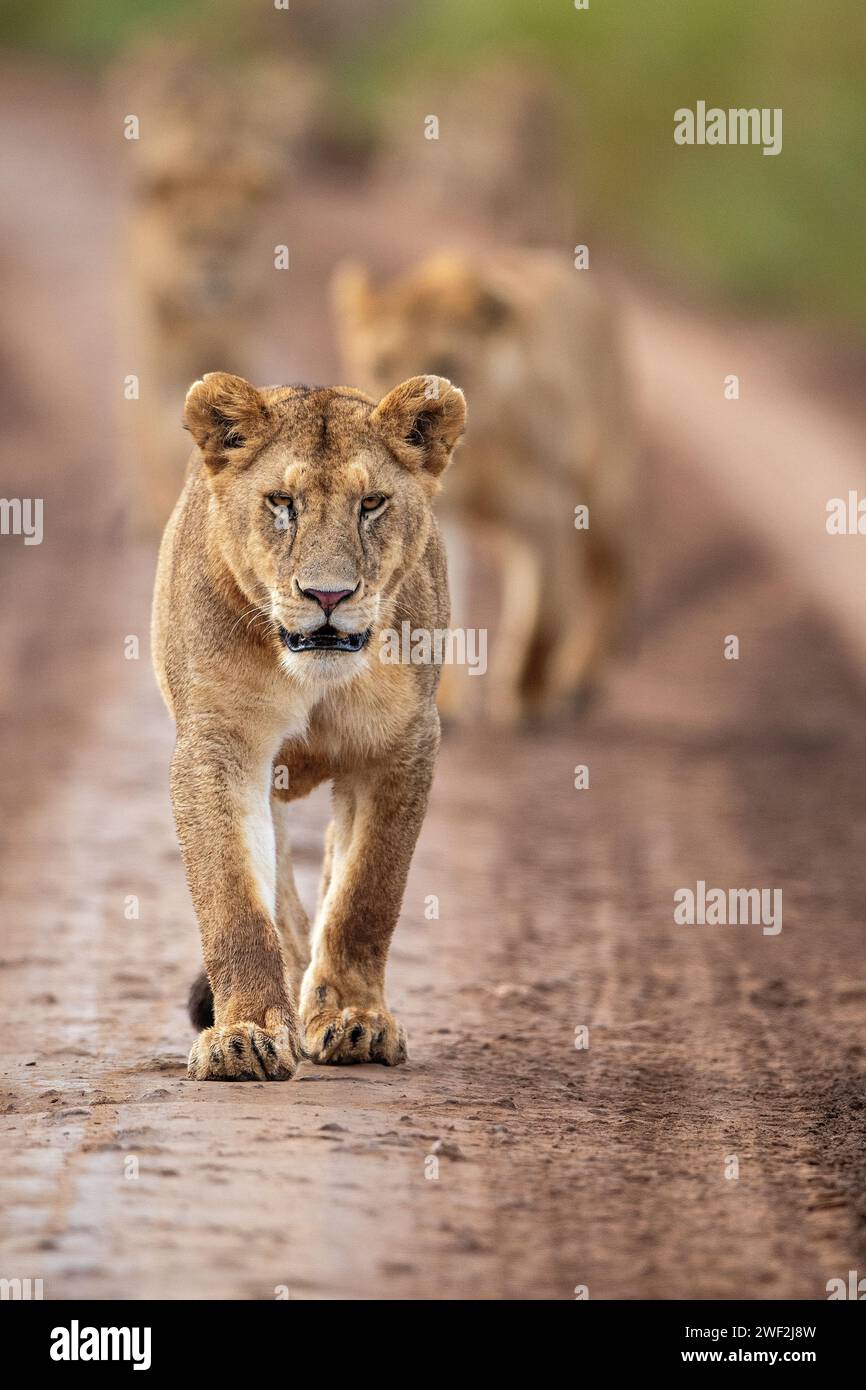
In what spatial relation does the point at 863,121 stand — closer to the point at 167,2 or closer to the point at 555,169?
the point at 555,169

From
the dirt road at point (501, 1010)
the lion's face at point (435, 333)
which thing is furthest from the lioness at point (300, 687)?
the lion's face at point (435, 333)

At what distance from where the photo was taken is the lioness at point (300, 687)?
4.87 meters

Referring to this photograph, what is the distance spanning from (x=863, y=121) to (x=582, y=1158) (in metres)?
21.0

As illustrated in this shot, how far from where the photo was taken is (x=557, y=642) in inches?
416

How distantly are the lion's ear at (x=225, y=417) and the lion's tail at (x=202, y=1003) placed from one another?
4.04 feet

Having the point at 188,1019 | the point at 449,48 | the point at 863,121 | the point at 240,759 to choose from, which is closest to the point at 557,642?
the point at 188,1019

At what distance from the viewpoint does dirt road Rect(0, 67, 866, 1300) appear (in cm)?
388

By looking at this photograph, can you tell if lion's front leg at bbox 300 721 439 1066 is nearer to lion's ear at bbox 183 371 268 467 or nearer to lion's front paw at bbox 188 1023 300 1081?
lion's front paw at bbox 188 1023 300 1081

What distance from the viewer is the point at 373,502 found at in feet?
16.5

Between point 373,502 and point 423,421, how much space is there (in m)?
0.34

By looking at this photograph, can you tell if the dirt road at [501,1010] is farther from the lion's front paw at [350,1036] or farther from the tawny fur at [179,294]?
the tawny fur at [179,294]

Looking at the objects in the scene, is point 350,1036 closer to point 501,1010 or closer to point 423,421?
point 501,1010

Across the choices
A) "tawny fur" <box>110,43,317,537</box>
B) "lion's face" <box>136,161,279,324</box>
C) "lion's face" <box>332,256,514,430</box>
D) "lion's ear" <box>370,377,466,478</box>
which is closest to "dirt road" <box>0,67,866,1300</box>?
"tawny fur" <box>110,43,317,537</box>

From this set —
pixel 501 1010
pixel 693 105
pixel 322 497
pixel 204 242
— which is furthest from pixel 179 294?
pixel 693 105
